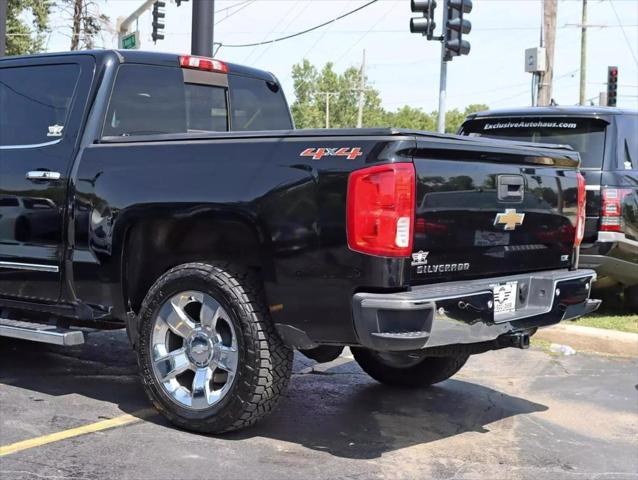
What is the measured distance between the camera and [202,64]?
5625mm

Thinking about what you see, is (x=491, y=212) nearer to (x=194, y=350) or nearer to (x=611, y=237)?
(x=194, y=350)

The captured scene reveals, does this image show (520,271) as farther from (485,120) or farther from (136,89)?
(485,120)

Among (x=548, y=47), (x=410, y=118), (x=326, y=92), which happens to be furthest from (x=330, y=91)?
(x=548, y=47)

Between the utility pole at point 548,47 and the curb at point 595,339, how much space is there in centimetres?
725

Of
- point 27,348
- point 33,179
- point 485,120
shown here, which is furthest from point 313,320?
point 485,120

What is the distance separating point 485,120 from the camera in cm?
827

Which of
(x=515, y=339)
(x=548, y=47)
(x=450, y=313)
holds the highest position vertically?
(x=548, y=47)

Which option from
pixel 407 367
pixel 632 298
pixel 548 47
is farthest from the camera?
pixel 548 47

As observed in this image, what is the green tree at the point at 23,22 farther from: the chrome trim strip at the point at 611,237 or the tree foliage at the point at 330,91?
the tree foliage at the point at 330,91

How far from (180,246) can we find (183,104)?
1.31m

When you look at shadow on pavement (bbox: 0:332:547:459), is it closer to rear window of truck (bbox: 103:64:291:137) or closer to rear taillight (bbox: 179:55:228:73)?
rear window of truck (bbox: 103:64:291:137)

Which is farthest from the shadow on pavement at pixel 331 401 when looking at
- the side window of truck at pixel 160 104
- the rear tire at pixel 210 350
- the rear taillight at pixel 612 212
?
the rear taillight at pixel 612 212

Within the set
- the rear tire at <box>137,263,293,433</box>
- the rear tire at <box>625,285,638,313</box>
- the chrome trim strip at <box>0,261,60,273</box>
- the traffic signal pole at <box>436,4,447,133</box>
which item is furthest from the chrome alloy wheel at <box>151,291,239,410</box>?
the traffic signal pole at <box>436,4,447,133</box>

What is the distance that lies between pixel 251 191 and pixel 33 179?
1640 mm
